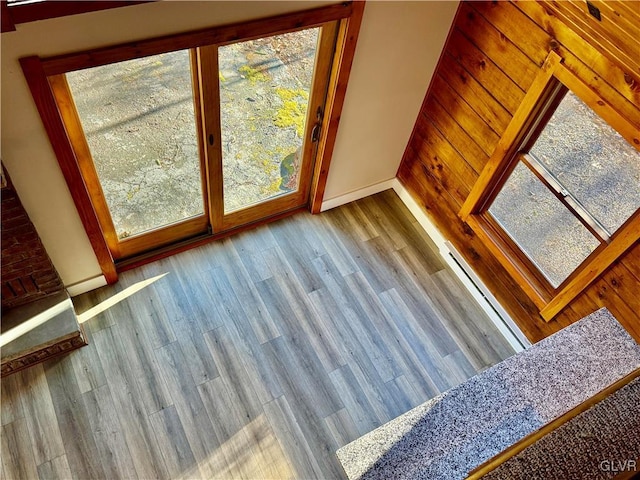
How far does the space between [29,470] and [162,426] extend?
25.7 inches

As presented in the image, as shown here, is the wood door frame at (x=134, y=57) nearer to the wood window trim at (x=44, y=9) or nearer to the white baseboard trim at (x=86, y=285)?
the white baseboard trim at (x=86, y=285)

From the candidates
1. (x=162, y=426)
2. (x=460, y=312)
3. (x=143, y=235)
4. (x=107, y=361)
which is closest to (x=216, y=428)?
(x=162, y=426)

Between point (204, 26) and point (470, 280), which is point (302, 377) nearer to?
point (470, 280)

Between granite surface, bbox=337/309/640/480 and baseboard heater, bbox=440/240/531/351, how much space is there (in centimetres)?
76

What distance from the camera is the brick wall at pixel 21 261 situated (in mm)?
2482

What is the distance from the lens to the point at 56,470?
270cm

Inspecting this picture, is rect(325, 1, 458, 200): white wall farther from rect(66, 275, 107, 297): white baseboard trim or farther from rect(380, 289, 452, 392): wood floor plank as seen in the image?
rect(66, 275, 107, 297): white baseboard trim

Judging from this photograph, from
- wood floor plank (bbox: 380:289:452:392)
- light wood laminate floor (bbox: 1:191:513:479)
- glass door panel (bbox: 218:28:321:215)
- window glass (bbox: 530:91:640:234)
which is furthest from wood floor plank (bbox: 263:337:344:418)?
window glass (bbox: 530:91:640:234)

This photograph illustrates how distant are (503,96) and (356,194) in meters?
1.36

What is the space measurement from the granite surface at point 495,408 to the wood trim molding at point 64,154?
1.75m

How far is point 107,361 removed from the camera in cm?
307

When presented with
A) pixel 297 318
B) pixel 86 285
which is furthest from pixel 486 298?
pixel 86 285

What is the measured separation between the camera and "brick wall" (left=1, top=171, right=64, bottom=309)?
2482 millimetres

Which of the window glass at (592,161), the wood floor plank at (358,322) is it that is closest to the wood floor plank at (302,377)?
the wood floor plank at (358,322)
